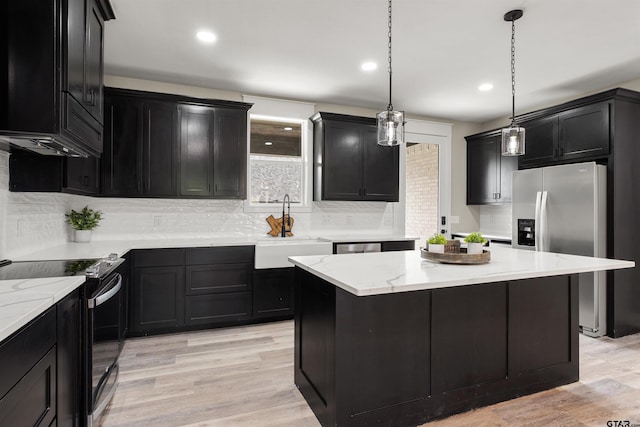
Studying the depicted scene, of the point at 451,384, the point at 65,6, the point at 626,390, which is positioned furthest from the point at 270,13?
the point at 626,390

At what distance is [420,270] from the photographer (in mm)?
2062

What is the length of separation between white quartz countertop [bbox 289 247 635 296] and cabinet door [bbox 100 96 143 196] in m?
2.28

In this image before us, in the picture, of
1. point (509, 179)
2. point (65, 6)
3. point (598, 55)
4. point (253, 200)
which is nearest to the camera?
point (65, 6)

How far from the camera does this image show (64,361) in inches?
64.5

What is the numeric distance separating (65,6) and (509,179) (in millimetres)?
A: 5025

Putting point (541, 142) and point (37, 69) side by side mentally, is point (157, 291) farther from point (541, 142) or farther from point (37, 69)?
point (541, 142)

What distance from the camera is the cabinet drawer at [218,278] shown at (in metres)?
3.64

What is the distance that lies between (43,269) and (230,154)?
232 cm

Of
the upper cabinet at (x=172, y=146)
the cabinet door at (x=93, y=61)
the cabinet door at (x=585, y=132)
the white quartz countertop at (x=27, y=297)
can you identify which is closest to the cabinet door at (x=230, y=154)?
the upper cabinet at (x=172, y=146)

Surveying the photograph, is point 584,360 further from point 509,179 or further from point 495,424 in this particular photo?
point 509,179

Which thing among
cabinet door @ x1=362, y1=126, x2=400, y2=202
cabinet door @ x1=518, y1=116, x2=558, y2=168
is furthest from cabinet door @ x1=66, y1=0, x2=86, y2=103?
cabinet door @ x1=518, y1=116, x2=558, y2=168

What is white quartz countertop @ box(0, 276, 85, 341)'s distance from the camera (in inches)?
44.6

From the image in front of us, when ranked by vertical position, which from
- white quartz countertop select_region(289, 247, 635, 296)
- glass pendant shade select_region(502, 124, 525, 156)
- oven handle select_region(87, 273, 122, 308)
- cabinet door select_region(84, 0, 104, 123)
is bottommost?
oven handle select_region(87, 273, 122, 308)

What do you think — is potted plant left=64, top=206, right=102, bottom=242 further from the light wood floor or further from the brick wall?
the brick wall
